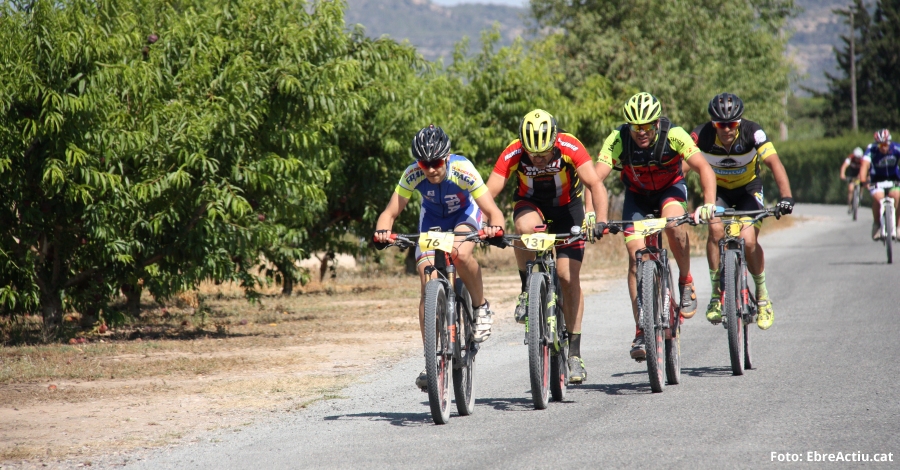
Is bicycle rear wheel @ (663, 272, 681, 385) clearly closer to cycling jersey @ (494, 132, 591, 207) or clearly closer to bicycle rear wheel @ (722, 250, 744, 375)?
bicycle rear wheel @ (722, 250, 744, 375)

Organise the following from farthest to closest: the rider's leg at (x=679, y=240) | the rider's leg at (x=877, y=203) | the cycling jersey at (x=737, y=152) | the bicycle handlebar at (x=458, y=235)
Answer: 1. the rider's leg at (x=877, y=203)
2. the cycling jersey at (x=737, y=152)
3. the rider's leg at (x=679, y=240)
4. the bicycle handlebar at (x=458, y=235)

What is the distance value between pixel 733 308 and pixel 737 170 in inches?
74.6

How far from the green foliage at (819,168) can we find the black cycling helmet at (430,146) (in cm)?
5041

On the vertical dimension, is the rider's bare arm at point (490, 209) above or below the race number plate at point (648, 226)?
above

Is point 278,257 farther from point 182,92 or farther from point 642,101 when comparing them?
point 642,101

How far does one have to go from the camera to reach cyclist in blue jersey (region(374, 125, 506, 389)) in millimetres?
7406

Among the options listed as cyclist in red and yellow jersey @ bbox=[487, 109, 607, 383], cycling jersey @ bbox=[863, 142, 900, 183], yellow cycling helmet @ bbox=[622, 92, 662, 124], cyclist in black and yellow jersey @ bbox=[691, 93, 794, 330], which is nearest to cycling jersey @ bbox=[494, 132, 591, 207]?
cyclist in red and yellow jersey @ bbox=[487, 109, 607, 383]

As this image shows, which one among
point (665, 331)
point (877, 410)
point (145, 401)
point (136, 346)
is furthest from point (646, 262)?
point (136, 346)

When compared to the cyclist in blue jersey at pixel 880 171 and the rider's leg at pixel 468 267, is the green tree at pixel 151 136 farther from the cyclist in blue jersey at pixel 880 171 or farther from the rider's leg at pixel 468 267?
the cyclist in blue jersey at pixel 880 171

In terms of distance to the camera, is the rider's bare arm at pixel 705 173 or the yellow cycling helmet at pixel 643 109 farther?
the rider's bare arm at pixel 705 173

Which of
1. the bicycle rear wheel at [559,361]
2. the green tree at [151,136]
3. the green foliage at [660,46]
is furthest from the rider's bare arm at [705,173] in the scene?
the green foliage at [660,46]

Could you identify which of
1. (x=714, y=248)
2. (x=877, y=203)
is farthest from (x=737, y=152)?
(x=877, y=203)

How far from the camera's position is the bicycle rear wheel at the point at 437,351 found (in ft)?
22.1

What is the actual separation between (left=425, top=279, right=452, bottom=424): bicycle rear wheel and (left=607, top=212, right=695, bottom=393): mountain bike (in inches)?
61.9
